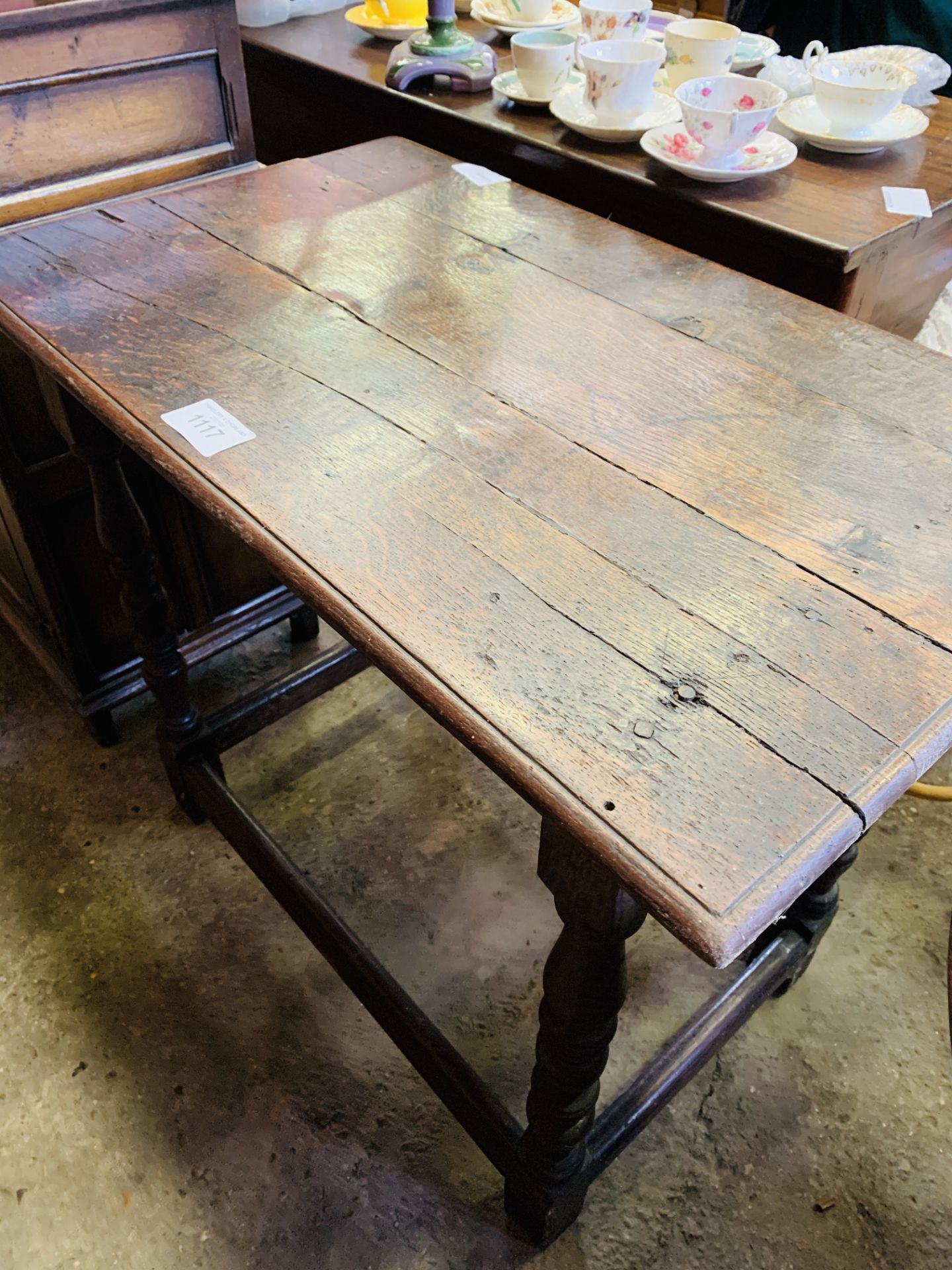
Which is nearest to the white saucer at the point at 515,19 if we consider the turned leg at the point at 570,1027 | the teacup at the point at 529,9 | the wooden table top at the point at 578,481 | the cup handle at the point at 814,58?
the teacup at the point at 529,9

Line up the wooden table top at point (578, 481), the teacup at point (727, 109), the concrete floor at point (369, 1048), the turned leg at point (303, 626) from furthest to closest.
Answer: the turned leg at point (303, 626), the teacup at point (727, 109), the concrete floor at point (369, 1048), the wooden table top at point (578, 481)

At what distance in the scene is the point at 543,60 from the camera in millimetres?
1378

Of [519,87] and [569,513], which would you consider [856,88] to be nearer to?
[519,87]

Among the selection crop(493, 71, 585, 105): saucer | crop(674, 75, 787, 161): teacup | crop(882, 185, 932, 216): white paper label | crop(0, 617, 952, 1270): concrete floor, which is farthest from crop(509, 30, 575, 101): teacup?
crop(0, 617, 952, 1270): concrete floor

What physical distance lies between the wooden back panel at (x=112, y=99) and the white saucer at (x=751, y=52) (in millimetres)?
820

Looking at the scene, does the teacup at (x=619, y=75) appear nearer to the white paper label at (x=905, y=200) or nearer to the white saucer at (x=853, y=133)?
the white saucer at (x=853, y=133)

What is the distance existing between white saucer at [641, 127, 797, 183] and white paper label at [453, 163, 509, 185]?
0.88 ft

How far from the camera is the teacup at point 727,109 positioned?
45.8 inches

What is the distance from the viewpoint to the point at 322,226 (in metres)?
1.01

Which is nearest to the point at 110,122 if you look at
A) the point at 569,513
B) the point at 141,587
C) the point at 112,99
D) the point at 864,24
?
the point at 112,99

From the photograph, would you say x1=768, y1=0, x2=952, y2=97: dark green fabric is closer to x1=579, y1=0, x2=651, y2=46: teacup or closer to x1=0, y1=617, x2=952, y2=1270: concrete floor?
x1=579, y1=0, x2=651, y2=46: teacup

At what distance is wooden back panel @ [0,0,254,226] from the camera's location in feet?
3.53

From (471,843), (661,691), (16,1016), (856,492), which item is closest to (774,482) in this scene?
(856,492)

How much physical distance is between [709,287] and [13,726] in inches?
49.4
